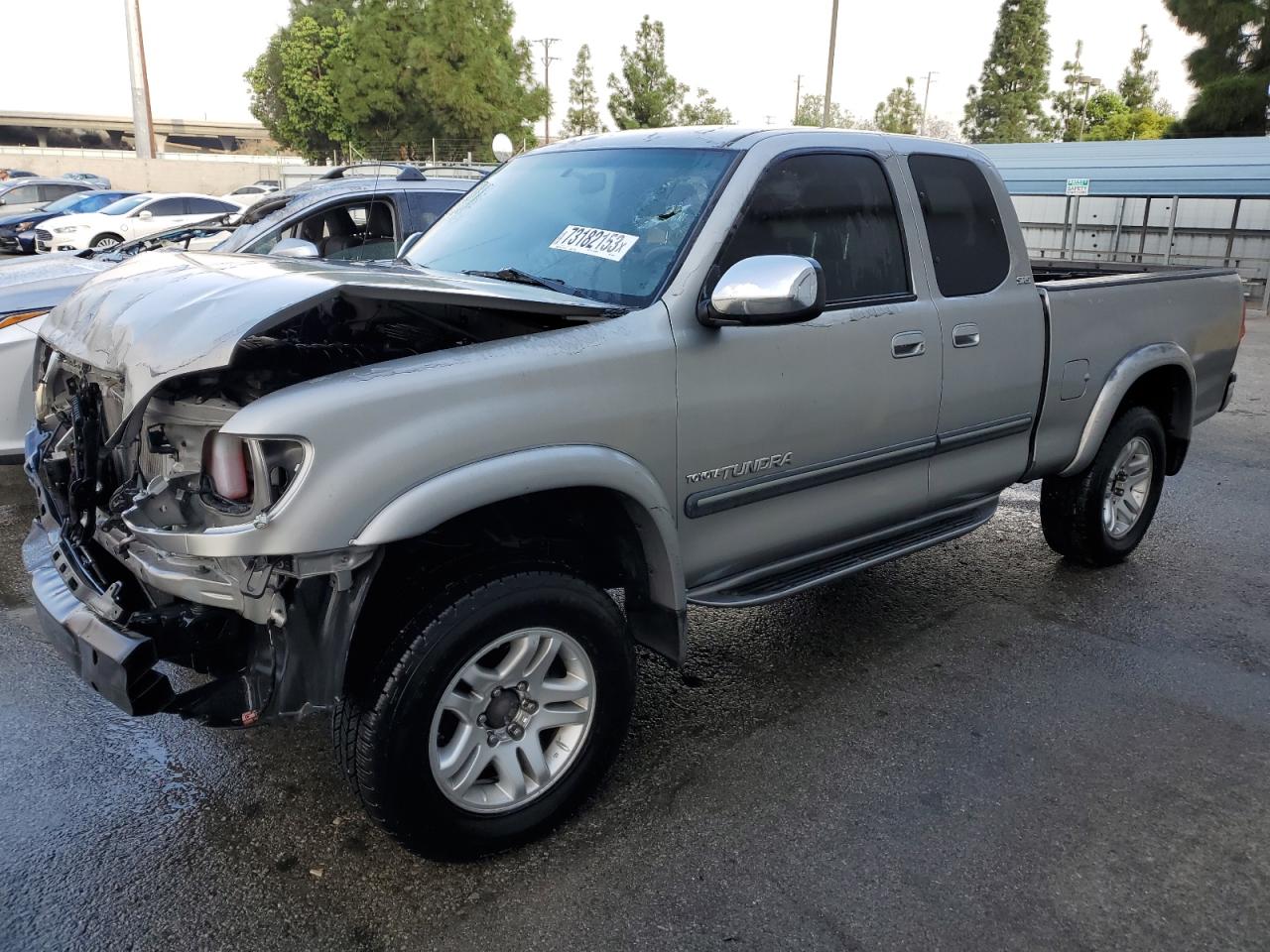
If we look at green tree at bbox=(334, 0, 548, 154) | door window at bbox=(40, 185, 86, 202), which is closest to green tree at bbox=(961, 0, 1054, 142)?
green tree at bbox=(334, 0, 548, 154)

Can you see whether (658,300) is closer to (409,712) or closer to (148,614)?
(409,712)

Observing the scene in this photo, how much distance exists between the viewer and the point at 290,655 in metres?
2.39

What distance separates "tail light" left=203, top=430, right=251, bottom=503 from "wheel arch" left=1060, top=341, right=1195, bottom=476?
3.66 metres

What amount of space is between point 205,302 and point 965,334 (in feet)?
8.84

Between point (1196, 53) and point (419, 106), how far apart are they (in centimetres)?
3304

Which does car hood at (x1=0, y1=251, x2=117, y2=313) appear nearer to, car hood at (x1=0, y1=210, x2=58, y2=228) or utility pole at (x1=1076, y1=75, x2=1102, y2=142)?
car hood at (x1=0, y1=210, x2=58, y2=228)

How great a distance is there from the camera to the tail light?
237 centimetres

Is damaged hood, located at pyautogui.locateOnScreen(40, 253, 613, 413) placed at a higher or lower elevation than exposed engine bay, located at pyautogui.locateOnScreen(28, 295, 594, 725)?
higher

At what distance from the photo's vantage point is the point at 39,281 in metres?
5.43

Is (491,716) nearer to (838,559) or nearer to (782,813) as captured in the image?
(782,813)

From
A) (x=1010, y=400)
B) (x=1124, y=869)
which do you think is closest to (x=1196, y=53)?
(x=1010, y=400)

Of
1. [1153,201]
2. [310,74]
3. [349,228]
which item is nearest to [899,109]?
[310,74]

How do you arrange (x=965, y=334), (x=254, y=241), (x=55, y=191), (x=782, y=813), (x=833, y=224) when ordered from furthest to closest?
1. (x=55, y=191)
2. (x=254, y=241)
3. (x=965, y=334)
4. (x=833, y=224)
5. (x=782, y=813)

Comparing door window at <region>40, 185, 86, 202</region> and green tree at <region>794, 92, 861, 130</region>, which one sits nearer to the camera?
door window at <region>40, 185, 86, 202</region>
